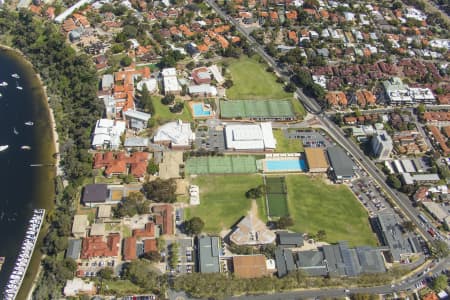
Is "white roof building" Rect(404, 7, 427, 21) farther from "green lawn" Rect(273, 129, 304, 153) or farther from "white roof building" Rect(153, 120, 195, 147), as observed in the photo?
"white roof building" Rect(153, 120, 195, 147)

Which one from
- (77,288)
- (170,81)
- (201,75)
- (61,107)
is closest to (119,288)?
(77,288)

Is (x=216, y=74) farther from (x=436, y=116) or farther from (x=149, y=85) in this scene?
(x=436, y=116)

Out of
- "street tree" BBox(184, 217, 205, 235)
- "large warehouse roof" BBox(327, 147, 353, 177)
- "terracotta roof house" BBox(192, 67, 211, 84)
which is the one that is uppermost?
"terracotta roof house" BBox(192, 67, 211, 84)

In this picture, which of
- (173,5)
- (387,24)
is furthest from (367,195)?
(173,5)

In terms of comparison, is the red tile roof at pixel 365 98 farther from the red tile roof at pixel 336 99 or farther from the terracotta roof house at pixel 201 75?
the terracotta roof house at pixel 201 75

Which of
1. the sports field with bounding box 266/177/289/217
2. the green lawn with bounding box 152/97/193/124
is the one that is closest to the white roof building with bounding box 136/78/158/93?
the green lawn with bounding box 152/97/193/124

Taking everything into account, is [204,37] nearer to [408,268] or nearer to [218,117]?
[218,117]
